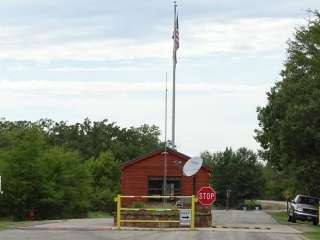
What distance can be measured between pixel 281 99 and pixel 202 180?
7.13 meters

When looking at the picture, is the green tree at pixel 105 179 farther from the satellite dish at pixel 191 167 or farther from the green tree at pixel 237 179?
the green tree at pixel 237 179

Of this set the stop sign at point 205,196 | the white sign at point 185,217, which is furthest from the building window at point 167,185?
the stop sign at point 205,196

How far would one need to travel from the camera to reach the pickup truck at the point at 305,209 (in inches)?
1772

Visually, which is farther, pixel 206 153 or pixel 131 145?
pixel 206 153

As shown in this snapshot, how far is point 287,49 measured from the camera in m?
47.4

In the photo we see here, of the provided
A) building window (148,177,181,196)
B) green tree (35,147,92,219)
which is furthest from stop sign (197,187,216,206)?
green tree (35,147,92,219)

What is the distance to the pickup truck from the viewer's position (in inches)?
1772

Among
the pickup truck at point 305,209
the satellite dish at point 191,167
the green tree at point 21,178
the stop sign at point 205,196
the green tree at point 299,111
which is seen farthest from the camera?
the green tree at point 21,178

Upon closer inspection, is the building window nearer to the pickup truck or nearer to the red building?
the red building

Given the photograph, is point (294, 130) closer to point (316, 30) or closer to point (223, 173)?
point (316, 30)

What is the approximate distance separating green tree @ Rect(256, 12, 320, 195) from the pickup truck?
1860 mm

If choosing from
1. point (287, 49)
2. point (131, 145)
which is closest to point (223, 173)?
point (131, 145)

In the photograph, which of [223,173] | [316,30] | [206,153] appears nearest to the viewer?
[316,30]

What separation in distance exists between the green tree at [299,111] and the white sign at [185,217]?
35.9ft
